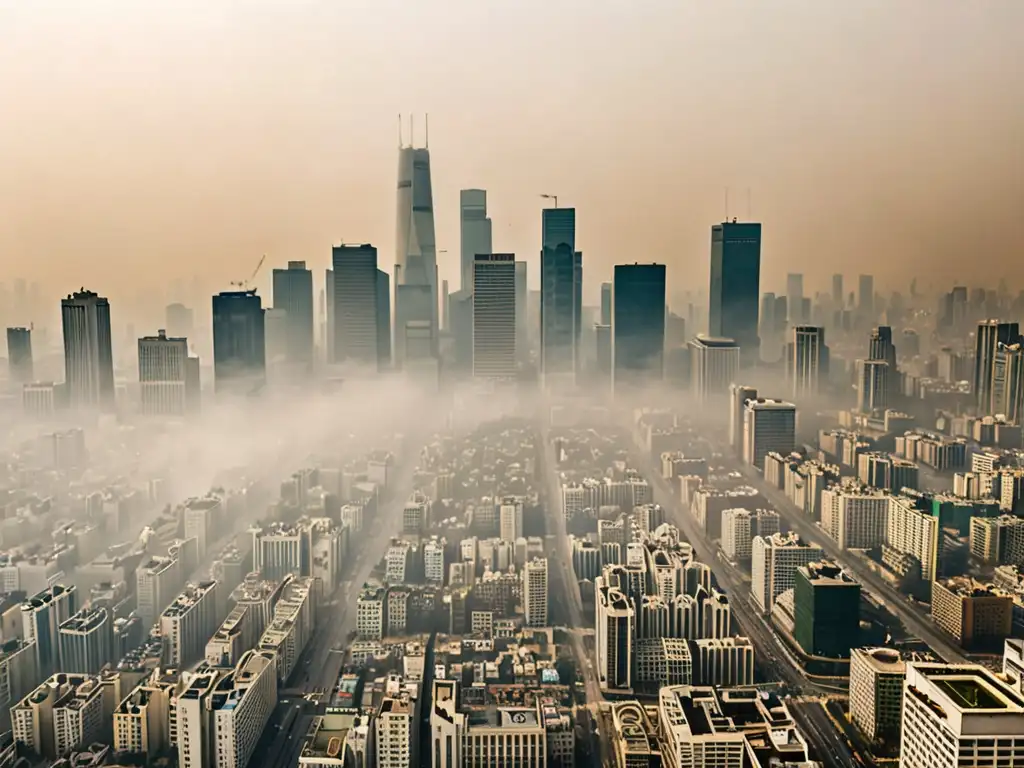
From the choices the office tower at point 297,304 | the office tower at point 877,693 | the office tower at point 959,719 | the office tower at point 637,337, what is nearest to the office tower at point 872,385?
the office tower at point 637,337

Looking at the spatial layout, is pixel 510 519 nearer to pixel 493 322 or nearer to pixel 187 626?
pixel 187 626

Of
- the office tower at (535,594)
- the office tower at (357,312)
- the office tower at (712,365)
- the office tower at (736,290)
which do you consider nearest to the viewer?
the office tower at (535,594)

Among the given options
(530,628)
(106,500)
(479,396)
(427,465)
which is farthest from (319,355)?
(530,628)

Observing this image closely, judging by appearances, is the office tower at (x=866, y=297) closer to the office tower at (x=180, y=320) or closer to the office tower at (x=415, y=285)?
the office tower at (x=415, y=285)

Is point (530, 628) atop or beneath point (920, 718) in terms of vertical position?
beneath

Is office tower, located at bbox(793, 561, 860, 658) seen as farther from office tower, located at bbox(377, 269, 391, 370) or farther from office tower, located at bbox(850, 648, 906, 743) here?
office tower, located at bbox(377, 269, 391, 370)

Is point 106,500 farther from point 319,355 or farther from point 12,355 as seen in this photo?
point 319,355

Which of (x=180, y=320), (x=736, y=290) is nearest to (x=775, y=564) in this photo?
(x=736, y=290)
